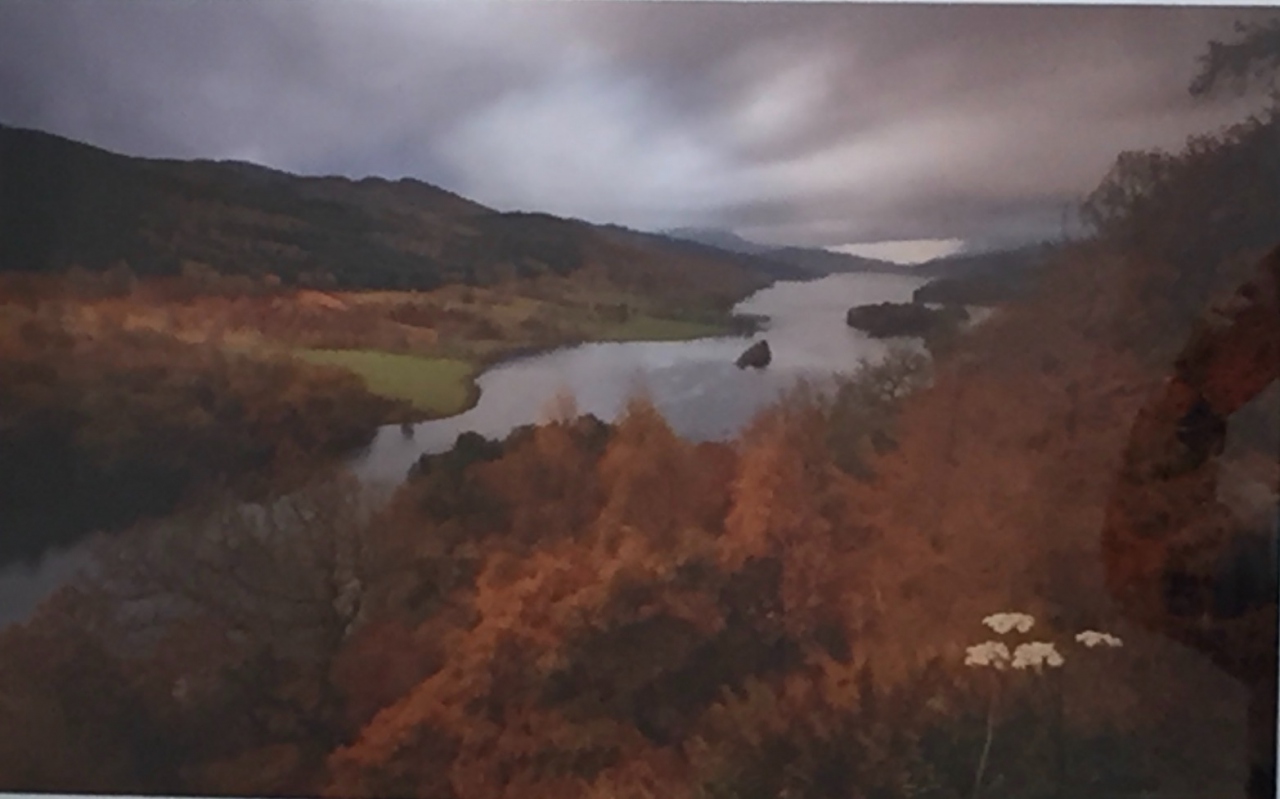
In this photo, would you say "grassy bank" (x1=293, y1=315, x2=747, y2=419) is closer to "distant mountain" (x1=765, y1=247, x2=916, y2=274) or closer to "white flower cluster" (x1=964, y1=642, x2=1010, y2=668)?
"distant mountain" (x1=765, y1=247, x2=916, y2=274)

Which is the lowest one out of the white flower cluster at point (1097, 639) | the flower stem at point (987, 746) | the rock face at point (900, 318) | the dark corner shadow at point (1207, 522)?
the flower stem at point (987, 746)

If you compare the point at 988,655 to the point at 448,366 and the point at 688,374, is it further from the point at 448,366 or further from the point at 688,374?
the point at 448,366

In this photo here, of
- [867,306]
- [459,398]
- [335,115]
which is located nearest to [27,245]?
[335,115]

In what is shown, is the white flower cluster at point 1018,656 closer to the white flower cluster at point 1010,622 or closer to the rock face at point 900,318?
the white flower cluster at point 1010,622

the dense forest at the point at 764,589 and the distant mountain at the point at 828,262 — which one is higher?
the distant mountain at the point at 828,262

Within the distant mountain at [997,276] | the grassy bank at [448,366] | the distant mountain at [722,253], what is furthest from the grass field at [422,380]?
the distant mountain at [997,276]

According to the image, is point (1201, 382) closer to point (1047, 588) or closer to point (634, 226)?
point (1047, 588)
